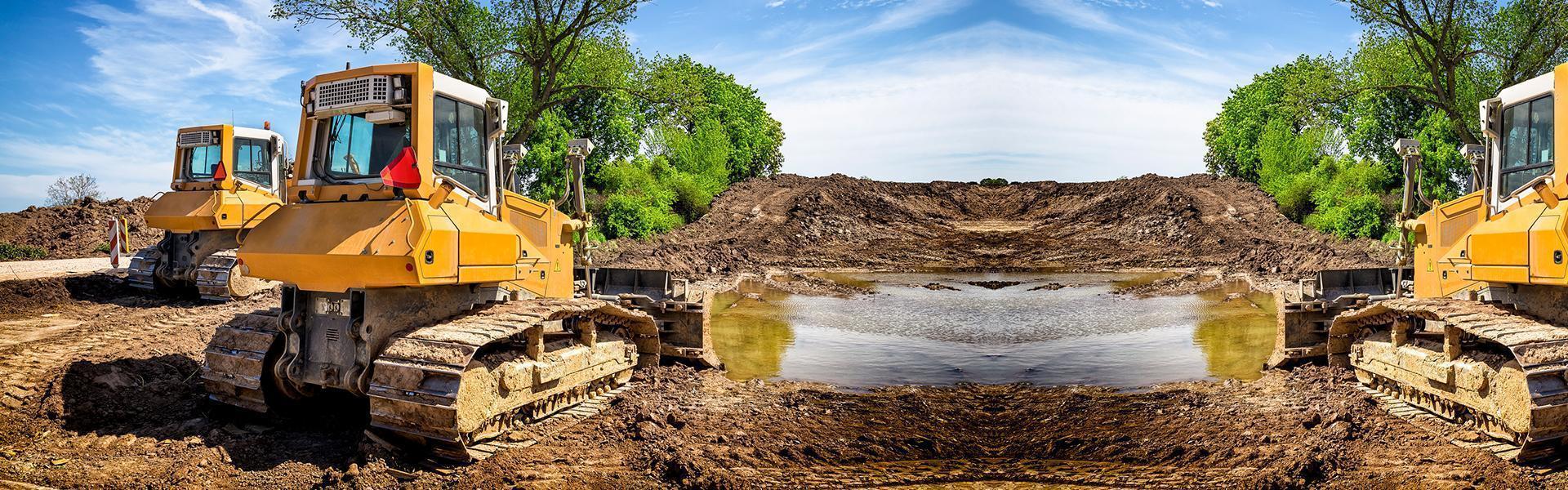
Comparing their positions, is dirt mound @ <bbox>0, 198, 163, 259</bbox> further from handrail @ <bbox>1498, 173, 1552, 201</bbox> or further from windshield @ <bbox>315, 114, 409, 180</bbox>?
handrail @ <bbox>1498, 173, 1552, 201</bbox>

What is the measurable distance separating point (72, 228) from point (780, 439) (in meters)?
25.7

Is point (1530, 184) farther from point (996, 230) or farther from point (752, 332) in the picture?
point (996, 230)

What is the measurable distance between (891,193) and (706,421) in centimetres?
3348

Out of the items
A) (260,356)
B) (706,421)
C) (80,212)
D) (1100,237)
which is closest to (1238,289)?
(1100,237)

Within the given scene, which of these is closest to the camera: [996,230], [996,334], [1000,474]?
[1000,474]

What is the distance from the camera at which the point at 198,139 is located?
14.8 metres

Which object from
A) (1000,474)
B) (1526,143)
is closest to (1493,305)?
(1526,143)

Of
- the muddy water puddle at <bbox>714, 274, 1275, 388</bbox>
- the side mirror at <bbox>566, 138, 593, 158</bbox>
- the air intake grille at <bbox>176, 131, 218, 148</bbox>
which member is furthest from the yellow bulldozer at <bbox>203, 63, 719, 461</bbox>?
the air intake grille at <bbox>176, 131, 218, 148</bbox>

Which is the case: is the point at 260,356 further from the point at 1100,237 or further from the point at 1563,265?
the point at 1100,237

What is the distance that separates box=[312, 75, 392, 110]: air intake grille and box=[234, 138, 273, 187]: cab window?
31.8 feet

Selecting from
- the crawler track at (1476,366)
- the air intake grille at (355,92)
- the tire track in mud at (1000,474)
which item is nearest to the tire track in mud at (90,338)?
the air intake grille at (355,92)

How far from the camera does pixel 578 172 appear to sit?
348 inches

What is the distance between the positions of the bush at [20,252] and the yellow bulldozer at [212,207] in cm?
918

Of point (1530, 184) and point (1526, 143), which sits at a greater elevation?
point (1526, 143)
